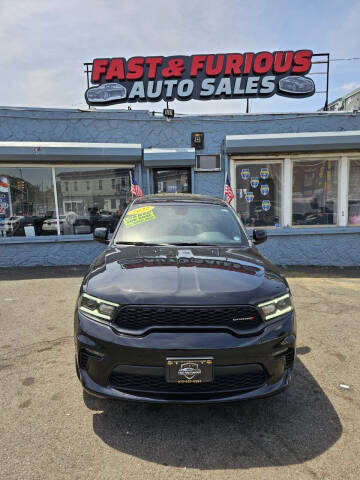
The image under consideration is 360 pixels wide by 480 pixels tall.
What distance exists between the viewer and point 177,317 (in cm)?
225

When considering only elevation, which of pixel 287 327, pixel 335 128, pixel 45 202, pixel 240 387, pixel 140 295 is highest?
pixel 335 128

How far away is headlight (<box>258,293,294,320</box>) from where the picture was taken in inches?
93.3

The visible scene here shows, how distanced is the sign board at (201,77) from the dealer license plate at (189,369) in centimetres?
822

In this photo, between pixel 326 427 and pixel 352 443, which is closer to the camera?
pixel 352 443

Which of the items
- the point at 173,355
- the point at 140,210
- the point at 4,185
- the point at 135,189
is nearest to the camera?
the point at 173,355

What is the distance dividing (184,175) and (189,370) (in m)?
6.97

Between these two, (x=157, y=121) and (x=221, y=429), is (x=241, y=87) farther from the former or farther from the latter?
(x=221, y=429)

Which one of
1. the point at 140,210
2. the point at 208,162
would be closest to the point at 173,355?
the point at 140,210

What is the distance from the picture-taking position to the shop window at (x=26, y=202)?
8.55 meters

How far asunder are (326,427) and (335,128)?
7.96 metres

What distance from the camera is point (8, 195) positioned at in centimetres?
862

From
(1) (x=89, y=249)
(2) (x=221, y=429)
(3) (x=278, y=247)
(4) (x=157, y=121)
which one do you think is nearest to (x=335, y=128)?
(3) (x=278, y=247)

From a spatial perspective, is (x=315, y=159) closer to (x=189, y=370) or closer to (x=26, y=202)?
(x=26, y=202)

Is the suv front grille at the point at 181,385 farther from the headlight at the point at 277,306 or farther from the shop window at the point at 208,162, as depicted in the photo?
the shop window at the point at 208,162
